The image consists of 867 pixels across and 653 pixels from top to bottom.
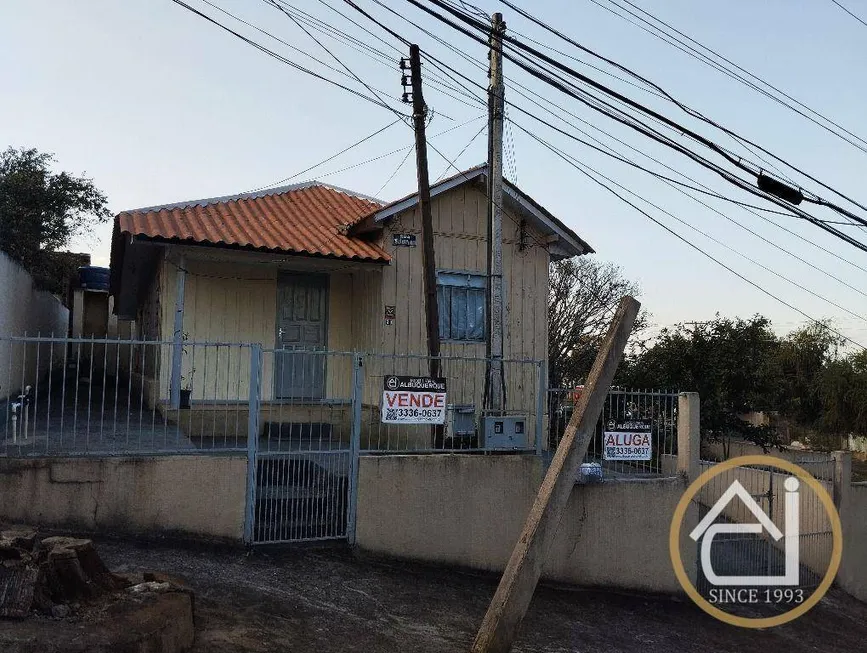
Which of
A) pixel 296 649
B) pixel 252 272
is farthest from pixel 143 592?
pixel 252 272

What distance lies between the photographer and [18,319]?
13727mm

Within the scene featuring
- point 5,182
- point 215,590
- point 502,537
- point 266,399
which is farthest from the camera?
point 5,182

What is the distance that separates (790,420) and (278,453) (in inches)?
1271

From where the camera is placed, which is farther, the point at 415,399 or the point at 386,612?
the point at 415,399

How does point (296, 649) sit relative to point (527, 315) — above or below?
below

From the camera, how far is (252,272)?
1182 cm

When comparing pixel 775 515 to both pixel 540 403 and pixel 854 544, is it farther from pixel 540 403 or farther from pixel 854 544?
pixel 540 403

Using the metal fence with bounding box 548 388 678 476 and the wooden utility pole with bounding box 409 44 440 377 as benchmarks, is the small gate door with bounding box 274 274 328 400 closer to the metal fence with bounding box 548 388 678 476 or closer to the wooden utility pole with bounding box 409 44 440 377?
the wooden utility pole with bounding box 409 44 440 377

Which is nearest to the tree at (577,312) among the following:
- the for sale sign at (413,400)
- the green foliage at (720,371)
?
the green foliage at (720,371)

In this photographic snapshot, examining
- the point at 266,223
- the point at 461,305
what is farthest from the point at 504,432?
the point at 266,223

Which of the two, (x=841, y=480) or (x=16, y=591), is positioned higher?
(x=16, y=591)

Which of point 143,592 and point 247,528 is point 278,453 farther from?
point 143,592

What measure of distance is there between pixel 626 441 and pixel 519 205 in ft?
15.7

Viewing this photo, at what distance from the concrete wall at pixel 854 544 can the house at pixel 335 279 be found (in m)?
5.68
